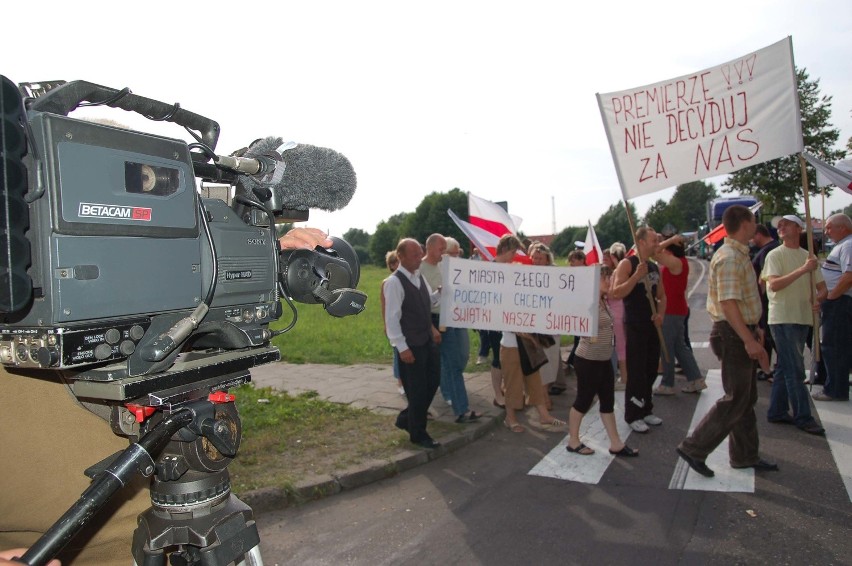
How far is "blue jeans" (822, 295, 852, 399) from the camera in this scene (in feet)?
24.2

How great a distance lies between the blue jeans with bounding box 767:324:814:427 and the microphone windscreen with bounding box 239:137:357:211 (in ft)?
19.8

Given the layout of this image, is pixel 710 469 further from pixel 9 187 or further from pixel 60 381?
pixel 9 187

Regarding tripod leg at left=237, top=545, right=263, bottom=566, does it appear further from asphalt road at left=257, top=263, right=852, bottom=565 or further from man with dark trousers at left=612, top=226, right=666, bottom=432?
man with dark trousers at left=612, top=226, right=666, bottom=432

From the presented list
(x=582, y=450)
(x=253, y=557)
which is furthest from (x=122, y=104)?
(x=582, y=450)

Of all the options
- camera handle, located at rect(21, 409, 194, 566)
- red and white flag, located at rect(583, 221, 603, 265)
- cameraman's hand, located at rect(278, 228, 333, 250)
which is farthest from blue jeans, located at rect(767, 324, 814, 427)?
camera handle, located at rect(21, 409, 194, 566)

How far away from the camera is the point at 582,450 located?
19.5 ft

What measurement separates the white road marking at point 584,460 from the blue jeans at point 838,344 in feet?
8.87

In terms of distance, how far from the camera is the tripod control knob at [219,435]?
1.41 m

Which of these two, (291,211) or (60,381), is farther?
(291,211)

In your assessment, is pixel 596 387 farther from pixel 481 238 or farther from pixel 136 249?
pixel 136 249

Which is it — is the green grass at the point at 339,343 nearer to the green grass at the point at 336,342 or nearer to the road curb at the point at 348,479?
the green grass at the point at 336,342

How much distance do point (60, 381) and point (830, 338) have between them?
26.7 ft

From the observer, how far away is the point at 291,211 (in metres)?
1.75

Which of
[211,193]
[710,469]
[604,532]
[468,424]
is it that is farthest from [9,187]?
[468,424]
